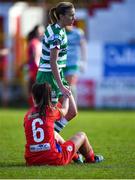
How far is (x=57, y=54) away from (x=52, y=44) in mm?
139

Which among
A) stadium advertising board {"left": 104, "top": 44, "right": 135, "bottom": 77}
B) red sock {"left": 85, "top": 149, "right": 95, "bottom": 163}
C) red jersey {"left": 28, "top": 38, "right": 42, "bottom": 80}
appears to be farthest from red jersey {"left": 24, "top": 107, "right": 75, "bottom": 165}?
stadium advertising board {"left": 104, "top": 44, "right": 135, "bottom": 77}

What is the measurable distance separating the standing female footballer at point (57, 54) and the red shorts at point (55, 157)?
2.68ft

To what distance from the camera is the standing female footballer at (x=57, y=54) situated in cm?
1056

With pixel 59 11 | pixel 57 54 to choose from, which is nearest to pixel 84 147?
pixel 57 54

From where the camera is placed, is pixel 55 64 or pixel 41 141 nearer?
pixel 41 141

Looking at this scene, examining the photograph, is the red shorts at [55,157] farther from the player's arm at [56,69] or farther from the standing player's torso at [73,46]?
the standing player's torso at [73,46]

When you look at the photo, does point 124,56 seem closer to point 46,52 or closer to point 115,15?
point 115,15

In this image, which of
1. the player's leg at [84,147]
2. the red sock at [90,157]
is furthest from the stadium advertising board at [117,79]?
the red sock at [90,157]

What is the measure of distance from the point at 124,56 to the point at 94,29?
5233mm

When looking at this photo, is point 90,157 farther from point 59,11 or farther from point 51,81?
point 59,11

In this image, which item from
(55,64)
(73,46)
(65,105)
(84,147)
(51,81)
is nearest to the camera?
(84,147)

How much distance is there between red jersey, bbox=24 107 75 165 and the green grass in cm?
15

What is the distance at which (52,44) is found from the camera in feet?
34.8

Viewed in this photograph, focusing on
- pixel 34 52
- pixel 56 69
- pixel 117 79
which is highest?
pixel 56 69
